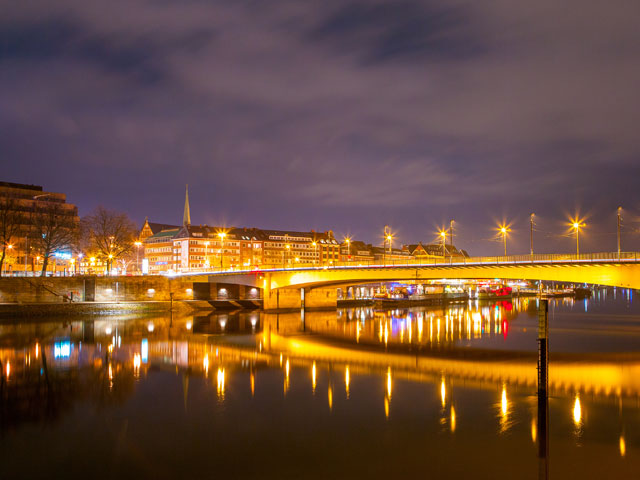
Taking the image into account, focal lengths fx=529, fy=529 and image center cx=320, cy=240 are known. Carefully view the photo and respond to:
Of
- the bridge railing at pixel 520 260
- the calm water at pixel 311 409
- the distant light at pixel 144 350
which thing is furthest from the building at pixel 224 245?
the calm water at pixel 311 409

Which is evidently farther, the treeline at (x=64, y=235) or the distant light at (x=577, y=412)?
the treeline at (x=64, y=235)

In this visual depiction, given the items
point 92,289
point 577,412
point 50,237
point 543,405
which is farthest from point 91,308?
point 577,412

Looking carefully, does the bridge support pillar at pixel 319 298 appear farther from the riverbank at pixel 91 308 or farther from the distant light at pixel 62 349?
the distant light at pixel 62 349

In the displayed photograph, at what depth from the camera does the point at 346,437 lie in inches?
763

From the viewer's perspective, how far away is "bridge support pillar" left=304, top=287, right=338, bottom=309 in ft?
268

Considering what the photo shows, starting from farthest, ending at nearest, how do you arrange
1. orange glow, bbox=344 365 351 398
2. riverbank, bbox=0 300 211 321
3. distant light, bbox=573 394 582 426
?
riverbank, bbox=0 300 211 321 → orange glow, bbox=344 365 351 398 → distant light, bbox=573 394 582 426

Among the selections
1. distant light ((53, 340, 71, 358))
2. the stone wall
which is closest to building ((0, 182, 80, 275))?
the stone wall

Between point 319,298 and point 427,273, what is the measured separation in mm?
27823

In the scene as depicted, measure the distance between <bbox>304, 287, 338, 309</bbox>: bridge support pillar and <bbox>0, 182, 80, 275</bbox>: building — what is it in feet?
130

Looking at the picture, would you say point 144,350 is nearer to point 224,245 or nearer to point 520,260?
point 520,260

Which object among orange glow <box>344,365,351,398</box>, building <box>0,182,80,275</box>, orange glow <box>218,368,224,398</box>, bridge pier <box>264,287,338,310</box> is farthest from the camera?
building <box>0,182,80,275</box>

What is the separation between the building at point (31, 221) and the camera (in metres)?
87.5

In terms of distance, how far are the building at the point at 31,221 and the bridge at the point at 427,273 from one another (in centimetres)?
2652

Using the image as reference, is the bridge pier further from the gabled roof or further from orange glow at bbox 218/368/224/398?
the gabled roof
